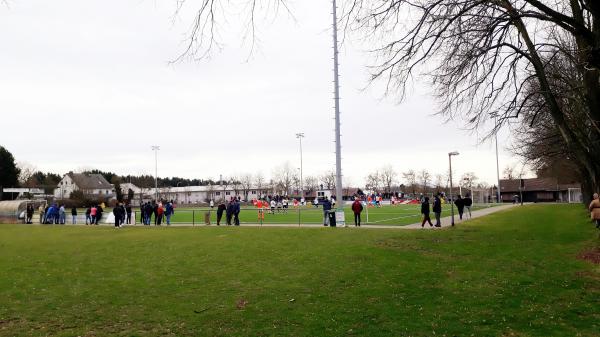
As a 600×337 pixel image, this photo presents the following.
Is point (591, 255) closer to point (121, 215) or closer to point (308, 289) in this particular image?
point (308, 289)

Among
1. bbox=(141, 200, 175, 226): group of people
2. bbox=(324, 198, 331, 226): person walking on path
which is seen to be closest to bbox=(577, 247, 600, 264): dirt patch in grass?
bbox=(324, 198, 331, 226): person walking on path

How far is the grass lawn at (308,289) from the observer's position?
9.16 m

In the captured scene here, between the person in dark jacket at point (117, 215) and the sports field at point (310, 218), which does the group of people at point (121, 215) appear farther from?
the sports field at point (310, 218)

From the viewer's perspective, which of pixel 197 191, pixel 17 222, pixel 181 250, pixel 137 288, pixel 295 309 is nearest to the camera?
pixel 295 309

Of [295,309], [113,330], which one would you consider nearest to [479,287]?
[295,309]

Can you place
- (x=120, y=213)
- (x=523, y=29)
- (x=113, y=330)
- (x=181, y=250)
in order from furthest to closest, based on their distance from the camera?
(x=120, y=213), (x=181, y=250), (x=523, y=29), (x=113, y=330)

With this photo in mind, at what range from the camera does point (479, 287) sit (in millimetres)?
11867

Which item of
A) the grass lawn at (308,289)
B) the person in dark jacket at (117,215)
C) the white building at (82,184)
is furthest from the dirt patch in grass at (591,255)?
the white building at (82,184)

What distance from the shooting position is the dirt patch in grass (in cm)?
1533

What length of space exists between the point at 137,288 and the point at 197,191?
5941 inches

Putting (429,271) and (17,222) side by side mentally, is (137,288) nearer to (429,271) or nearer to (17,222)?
(429,271)

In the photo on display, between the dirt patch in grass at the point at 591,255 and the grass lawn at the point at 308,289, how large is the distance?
0.35 metres

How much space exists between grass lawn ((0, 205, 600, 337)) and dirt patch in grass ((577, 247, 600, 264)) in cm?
35

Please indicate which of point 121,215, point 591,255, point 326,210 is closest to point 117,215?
point 121,215
